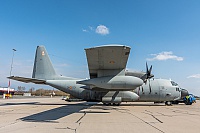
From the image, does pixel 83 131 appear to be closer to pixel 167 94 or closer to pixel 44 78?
pixel 44 78

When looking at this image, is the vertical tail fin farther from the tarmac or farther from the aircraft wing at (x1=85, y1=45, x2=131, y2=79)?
the tarmac

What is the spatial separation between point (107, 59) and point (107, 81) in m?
1.86

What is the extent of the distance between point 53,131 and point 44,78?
45.6ft

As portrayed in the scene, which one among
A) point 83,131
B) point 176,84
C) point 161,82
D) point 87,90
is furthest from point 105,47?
point 176,84

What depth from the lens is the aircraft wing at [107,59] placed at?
9876 millimetres

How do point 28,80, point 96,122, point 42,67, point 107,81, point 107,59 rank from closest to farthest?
point 96,122
point 107,59
point 107,81
point 28,80
point 42,67

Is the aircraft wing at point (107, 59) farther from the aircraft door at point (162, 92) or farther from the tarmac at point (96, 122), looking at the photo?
the aircraft door at point (162, 92)

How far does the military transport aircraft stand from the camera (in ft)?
36.1

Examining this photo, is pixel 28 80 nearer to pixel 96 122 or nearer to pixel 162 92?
pixel 96 122

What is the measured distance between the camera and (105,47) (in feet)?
31.8

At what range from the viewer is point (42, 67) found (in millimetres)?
19156

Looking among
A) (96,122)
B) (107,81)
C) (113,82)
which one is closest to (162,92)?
(113,82)

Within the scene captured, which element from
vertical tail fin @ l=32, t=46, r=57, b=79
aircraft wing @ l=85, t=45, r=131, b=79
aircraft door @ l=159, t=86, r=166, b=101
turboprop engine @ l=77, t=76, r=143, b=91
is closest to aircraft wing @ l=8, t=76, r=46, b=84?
vertical tail fin @ l=32, t=46, r=57, b=79

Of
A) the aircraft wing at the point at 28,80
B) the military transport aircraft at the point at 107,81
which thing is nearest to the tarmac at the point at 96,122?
the military transport aircraft at the point at 107,81
